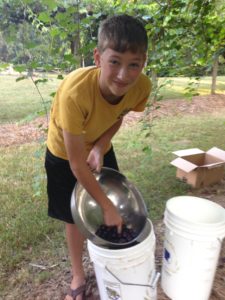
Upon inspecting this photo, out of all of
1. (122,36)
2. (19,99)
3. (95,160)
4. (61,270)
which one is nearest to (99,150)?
(95,160)

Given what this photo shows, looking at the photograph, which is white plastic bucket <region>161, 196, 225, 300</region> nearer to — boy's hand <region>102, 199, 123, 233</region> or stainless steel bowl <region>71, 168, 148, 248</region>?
stainless steel bowl <region>71, 168, 148, 248</region>

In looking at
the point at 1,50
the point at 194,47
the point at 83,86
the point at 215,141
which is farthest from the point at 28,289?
the point at 1,50

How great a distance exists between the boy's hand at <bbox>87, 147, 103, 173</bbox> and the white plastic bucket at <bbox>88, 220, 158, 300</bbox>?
1.11 ft

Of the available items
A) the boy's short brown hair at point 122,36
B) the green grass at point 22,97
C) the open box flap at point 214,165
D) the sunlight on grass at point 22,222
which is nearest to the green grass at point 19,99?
the green grass at point 22,97

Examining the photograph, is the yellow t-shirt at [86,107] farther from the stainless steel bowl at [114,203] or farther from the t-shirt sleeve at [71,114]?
the stainless steel bowl at [114,203]

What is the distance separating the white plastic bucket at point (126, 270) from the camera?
48.6 inches

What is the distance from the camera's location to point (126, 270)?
1.27 m

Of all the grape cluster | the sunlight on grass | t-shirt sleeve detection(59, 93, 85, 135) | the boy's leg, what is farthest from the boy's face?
the sunlight on grass

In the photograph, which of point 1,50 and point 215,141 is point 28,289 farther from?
point 1,50

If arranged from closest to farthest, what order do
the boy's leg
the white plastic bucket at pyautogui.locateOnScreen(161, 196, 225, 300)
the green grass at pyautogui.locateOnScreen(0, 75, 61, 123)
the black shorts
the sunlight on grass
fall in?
the white plastic bucket at pyautogui.locateOnScreen(161, 196, 225, 300) < the black shorts < the boy's leg < the sunlight on grass < the green grass at pyautogui.locateOnScreen(0, 75, 61, 123)

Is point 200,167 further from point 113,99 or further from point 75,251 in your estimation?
point 113,99

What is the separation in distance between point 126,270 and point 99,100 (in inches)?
28.6

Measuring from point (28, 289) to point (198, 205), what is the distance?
3.60 ft

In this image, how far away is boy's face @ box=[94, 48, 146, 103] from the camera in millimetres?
1169
